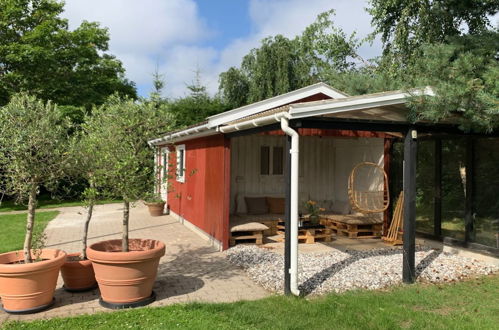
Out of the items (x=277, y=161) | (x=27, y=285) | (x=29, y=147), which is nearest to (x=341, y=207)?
(x=277, y=161)

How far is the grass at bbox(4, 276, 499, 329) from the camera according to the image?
406 centimetres

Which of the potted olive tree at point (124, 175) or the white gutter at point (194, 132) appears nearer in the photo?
the potted olive tree at point (124, 175)

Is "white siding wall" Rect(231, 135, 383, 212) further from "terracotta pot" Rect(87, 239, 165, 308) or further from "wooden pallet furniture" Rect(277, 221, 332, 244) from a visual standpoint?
"terracotta pot" Rect(87, 239, 165, 308)

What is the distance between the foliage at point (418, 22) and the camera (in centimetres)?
798

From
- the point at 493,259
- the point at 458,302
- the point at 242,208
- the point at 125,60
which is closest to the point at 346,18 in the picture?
the point at 125,60

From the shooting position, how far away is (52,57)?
17.3 metres

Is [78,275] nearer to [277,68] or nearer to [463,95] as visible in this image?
[463,95]

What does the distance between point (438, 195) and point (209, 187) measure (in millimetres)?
4606

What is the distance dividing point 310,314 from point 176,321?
1.47 m

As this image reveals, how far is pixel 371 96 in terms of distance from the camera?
4805 mm

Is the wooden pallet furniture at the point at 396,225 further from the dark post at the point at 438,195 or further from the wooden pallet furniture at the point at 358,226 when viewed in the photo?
the dark post at the point at 438,195

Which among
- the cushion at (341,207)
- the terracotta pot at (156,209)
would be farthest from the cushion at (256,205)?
the terracotta pot at (156,209)

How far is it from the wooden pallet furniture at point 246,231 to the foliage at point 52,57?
12.8 m

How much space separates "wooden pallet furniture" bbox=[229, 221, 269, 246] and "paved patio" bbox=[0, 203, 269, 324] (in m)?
0.51
